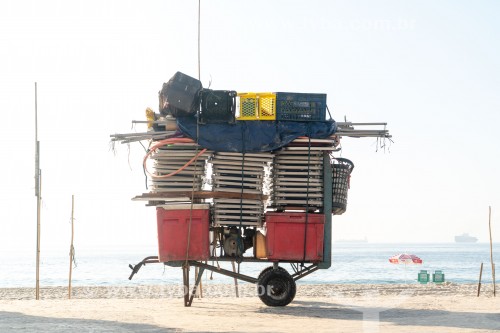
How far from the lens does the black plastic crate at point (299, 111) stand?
18.0m

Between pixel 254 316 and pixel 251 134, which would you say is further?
pixel 251 134

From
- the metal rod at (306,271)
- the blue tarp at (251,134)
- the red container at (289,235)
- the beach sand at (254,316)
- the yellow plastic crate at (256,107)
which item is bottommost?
the beach sand at (254,316)

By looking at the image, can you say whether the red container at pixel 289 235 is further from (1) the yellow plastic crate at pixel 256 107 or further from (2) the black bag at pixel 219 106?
(2) the black bag at pixel 219 106

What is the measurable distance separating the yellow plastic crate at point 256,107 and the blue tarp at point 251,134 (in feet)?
0.72

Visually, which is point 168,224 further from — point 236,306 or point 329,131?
point 329,131

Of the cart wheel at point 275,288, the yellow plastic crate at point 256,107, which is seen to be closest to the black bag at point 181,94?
the yellow plastic crate at point 256,107

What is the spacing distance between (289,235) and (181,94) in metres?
3.52

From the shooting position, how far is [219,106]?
18.0m

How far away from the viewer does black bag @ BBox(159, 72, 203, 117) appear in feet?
58.3

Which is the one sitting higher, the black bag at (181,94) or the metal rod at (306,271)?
the black bag at (181,94)

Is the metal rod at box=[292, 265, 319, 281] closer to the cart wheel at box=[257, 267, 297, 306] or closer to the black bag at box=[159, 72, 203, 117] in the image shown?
the cart wheel at box=[257, 267, 297, 306]

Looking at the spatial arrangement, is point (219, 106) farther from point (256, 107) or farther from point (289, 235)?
point (289, 235)

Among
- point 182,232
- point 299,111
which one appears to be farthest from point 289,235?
point 299,111

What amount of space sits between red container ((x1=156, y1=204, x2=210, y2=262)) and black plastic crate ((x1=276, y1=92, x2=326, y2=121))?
2470 mm
